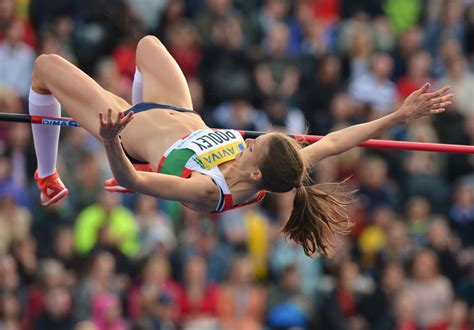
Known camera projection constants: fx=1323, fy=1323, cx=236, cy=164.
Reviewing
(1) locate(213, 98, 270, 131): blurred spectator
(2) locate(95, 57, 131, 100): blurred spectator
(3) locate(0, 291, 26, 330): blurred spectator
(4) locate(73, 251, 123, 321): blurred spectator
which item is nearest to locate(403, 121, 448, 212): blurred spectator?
(1) locate(213, 98, 270, 131): blurred spectator

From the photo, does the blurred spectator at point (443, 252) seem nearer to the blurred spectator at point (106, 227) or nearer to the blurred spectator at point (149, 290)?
the blurred spectator at point (149, 290)

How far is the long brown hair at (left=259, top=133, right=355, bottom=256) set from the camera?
7703 millimetres

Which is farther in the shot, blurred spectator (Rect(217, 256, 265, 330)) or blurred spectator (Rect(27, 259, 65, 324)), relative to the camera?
blurred spectator (Rect(217, 256, 265, 330))

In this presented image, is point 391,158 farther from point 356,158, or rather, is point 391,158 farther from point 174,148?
point 174,148

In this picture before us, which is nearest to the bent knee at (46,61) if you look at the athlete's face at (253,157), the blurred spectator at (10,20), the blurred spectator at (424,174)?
the athlete's face at (253,157)

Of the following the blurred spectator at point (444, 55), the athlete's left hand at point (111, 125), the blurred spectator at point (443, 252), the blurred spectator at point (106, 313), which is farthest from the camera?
the blurred spectator at point (444, 55)

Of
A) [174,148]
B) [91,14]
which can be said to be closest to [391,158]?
[91,14]

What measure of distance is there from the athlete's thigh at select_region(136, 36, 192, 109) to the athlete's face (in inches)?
31.0

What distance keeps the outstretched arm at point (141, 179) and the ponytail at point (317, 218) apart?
552mm

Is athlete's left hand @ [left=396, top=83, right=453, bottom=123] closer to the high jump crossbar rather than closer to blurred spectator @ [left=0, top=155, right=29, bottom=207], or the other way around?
the high jump crossbar

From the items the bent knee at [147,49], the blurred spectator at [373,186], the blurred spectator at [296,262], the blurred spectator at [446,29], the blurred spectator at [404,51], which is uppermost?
the bent knee at [147,49]

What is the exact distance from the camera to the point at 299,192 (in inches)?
308

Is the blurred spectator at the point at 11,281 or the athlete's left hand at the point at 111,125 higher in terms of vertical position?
the athlete's left hand at the point at 111,125

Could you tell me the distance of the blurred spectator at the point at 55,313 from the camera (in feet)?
37.8
